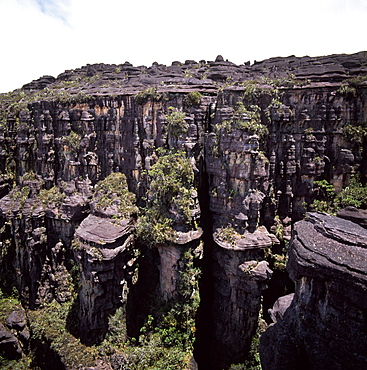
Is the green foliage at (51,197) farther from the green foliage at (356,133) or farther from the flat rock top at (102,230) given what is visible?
the green foliage at (356,133)

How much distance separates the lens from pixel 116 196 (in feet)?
74.4

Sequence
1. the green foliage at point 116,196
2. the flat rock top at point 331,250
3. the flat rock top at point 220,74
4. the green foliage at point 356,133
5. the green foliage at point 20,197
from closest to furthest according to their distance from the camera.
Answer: the flat rock top at point 331,250
the green foliage at point 356,133
the flat rock top at point 220,74
the green foliage at point 116,196
the green foliage at point 20,197

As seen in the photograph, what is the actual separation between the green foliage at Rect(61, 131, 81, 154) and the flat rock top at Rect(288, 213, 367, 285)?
833 inches

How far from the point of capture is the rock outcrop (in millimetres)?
8867

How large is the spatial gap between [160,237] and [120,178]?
312 inches

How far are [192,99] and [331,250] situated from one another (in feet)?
49.3

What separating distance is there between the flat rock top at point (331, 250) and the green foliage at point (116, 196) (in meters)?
13.8

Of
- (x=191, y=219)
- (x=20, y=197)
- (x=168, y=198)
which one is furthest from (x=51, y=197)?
(x=191, y=219)

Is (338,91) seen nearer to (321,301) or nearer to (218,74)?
(218,74)

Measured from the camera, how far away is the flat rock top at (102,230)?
18703 millimetres

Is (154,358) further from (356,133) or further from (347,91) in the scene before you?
(347,91)

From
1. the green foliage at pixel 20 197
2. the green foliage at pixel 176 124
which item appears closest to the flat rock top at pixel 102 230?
the green foliage at pixel 176 124

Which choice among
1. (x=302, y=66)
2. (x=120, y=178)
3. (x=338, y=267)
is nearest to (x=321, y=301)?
(x=338, y=267)

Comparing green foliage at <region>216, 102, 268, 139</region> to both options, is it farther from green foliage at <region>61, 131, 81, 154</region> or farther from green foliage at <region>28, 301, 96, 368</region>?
green foliage at <region>28, 301, 96, 368</region>
